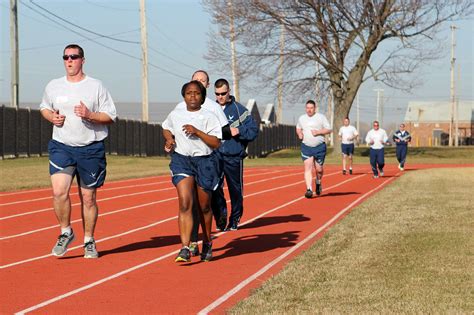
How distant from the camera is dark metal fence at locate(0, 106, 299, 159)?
136ft

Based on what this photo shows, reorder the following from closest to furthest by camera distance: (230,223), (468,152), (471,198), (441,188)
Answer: (230,223) → (471,198) → (441,188) → (468,152)

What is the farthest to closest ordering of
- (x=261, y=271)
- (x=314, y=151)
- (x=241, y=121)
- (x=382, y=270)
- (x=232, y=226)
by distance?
1. (x=314, y=151)
2. (x=232, y=226)
3. (x=241, y=121)
4. (x=261, y=271)
5. (x=382, y=270)

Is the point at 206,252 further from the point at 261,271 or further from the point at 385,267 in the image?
the point at 385,267

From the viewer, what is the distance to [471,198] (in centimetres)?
2073

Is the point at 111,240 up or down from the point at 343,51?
down

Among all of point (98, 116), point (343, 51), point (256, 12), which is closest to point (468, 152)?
point (343, 51)

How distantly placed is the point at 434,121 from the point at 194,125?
129m

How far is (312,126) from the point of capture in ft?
67.0

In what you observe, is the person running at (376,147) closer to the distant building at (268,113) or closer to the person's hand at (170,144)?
the person's hand at (170,144)

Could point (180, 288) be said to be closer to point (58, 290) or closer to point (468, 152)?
point (58, 290)

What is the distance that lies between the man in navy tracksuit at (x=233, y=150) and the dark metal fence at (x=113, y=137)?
2760 cm

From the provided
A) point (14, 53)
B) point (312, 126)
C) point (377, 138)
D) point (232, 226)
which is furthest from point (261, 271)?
point (14, 53)

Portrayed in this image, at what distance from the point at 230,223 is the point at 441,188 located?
37.5 feet

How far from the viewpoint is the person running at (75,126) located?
10750 millimetres
